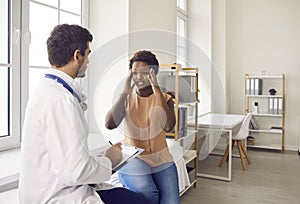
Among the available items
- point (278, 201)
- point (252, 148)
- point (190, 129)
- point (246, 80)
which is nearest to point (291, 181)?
point (278, 201)

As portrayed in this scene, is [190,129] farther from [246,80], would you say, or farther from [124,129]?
[246,80]

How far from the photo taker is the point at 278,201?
2.93m

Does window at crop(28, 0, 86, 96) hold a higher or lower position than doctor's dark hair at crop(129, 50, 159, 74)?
higher

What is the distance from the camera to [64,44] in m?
1.10

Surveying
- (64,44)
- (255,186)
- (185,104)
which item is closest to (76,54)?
(64,44)

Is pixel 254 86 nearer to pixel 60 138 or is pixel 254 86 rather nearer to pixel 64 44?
pixel 64 44

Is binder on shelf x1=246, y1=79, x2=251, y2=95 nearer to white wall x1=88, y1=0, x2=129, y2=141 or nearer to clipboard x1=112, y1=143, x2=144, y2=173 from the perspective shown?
white wall x1=88, y1=0, x2=129, y2=141

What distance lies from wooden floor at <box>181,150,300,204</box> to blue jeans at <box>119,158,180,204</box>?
4.43 feet

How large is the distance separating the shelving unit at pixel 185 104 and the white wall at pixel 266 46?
8.09 feet

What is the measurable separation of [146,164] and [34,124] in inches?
28.7

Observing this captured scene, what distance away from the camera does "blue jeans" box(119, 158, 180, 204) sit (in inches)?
60.3

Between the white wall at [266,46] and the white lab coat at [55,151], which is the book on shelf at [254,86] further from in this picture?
the white lab coat at [55,151]

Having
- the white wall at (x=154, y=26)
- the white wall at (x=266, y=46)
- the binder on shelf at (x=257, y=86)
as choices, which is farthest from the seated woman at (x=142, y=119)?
the white wall at (x=266, y=46)

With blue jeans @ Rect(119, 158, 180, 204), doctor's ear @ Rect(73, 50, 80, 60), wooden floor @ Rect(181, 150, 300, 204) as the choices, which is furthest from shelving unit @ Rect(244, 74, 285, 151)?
doctor's ear @ Rect(73, 50, 80, 60)
